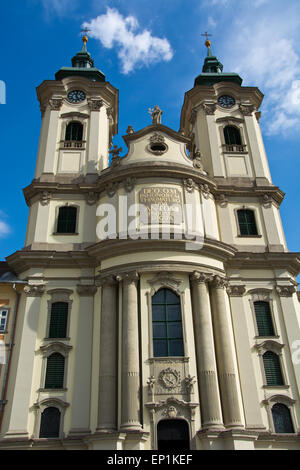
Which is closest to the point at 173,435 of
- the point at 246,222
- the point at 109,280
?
the point at 109,280

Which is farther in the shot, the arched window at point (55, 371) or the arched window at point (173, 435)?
the arched window at point (55, 371)

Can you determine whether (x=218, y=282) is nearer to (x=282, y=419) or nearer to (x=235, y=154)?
(x=282, y=419)

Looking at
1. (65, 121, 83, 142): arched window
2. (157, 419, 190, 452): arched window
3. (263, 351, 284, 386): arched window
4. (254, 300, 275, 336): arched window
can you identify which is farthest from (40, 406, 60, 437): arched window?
(65, 121, 83, 142): arched window

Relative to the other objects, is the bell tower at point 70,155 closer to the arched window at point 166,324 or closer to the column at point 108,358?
the column at point 108,358

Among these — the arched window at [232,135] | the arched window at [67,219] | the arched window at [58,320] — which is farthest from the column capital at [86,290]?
the arched window at [232,135]

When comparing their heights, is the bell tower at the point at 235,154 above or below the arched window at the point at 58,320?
above

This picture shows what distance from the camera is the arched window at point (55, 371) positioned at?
751 inches

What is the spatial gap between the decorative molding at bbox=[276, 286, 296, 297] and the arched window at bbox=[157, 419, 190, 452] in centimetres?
796

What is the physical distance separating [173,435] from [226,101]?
2109cm

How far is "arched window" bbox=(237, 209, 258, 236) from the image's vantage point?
24.1 metres

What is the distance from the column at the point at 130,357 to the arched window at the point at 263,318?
237 inches

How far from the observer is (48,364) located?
63.8ft

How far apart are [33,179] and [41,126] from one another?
4.65 meters

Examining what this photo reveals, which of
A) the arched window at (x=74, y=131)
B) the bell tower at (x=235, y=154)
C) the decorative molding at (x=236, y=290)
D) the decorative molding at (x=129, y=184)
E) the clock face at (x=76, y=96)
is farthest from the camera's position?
the clock face at (x=76, y=96)
